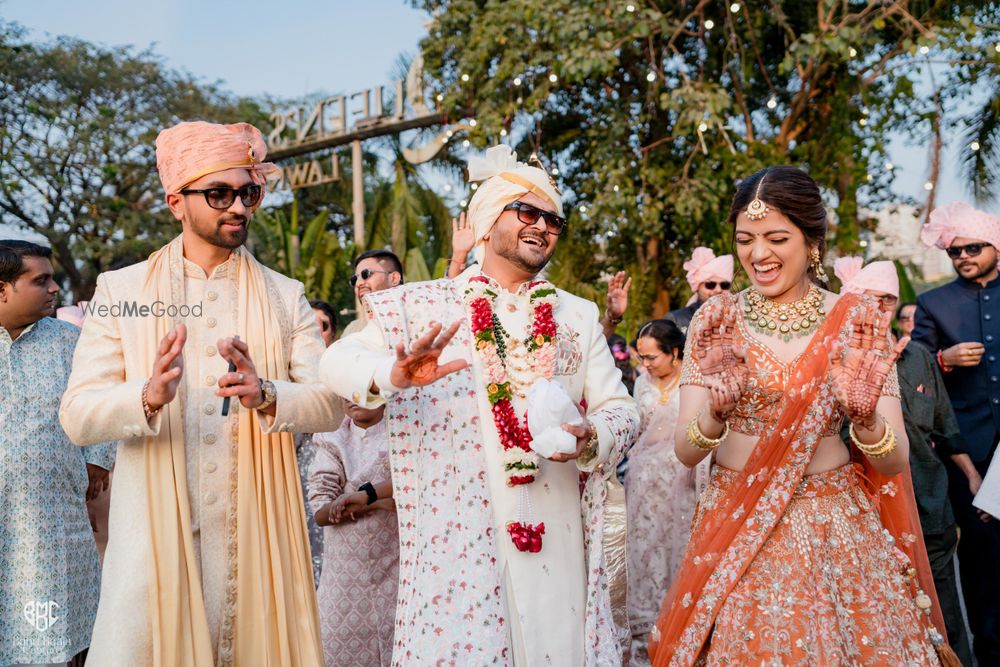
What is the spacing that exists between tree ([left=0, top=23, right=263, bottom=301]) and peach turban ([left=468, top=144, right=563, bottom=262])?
18.2 m

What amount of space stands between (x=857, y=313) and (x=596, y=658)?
4.65 ft

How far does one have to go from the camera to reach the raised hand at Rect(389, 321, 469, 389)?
2789 mm

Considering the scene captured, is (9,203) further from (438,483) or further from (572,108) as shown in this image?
(438,483)

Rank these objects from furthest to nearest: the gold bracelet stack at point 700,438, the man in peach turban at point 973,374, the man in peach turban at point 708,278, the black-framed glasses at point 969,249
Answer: the man in peach turban at point 708,278 < the black-framed glasses at point 969,249 < the man in peach turban at point 973,374 < the gold bracelet stack at point 700,438

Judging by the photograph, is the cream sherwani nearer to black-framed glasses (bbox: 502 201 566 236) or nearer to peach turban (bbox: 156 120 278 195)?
peach turban (bbox: 156 120 278 195)

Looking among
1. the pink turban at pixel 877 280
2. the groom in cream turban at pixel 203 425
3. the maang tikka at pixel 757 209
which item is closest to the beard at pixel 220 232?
the groom in cream turban at pixel 203 425

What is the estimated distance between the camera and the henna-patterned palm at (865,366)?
9.52 feet

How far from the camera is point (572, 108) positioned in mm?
13914

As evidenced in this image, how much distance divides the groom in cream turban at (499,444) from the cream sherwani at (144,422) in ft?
1.23

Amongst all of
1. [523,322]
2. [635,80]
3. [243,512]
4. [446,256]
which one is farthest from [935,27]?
[243,512]

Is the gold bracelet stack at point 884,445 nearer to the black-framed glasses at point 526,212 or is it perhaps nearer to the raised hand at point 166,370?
the black-framed glasses at point 526,212

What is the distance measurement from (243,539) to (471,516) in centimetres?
75

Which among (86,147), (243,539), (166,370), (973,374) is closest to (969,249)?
(973,374)

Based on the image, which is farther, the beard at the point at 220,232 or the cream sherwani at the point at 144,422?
the beard at the point at 220,232
